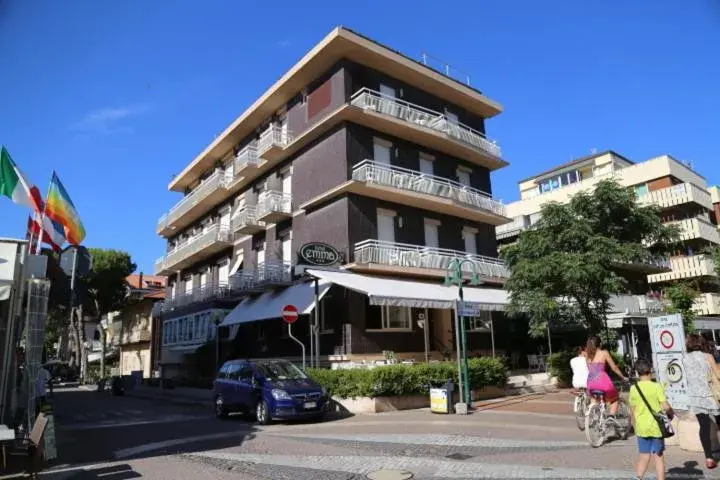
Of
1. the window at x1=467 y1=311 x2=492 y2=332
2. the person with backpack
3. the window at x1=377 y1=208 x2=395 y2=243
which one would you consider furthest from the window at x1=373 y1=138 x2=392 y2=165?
the person with backpack

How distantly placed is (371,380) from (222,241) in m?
17.3

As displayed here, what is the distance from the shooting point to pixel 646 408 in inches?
248

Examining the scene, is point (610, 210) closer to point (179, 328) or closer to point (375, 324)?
point (375, 324)

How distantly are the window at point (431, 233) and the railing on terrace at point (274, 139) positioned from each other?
25.5 ft

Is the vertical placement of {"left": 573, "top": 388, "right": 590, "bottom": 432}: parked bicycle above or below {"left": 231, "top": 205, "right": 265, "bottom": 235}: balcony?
below

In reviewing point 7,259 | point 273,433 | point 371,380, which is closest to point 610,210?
point 371,380

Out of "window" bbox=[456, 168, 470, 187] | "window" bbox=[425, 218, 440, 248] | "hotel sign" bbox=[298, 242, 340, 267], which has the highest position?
"window" bbox=[456, 168, 470, 187]

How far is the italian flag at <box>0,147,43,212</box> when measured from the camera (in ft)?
43.7

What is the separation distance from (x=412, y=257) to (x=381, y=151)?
518 cm

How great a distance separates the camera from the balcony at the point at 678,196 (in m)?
36.5

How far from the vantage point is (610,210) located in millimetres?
22156

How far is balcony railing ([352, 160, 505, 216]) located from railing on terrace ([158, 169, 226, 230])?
38.1 feet

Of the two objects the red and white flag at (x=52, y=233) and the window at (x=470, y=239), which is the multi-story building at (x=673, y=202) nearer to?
the window at (x=470, y=239)

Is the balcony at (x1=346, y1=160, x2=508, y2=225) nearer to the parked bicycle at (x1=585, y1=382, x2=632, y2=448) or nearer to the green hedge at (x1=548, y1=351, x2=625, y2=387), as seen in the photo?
the green hedge at (x1=548, y1=351, x2=625, y2=387)
